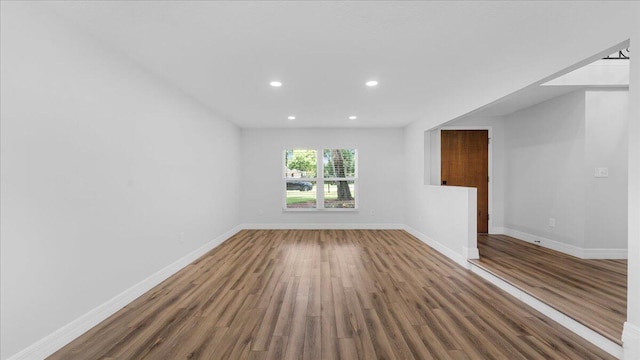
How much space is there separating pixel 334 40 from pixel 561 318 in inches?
119

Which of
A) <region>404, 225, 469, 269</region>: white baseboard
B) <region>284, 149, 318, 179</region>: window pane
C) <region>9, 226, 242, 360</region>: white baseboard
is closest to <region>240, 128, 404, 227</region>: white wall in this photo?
<region>284, 149, 318, 179</region>: window pane

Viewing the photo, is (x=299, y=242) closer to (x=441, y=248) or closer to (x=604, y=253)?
(x=441, y=248)

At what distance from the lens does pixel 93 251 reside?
2.26 meters

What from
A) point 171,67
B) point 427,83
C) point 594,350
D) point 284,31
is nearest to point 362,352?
point 594,350

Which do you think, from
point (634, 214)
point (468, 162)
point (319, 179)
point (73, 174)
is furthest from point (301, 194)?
point (634, 214)

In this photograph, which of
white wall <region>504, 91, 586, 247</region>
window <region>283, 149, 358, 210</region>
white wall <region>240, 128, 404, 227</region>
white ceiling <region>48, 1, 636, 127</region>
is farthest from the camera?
window <region>283, 149, 358, 210</region>

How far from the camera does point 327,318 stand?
2316 mm

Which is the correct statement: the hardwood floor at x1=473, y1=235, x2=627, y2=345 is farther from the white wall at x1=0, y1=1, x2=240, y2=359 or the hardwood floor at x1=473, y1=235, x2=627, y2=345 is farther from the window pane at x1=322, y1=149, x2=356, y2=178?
the white wall at x1=0, y1=1, x2=240, y2=359

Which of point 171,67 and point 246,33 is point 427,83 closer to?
point 246,33

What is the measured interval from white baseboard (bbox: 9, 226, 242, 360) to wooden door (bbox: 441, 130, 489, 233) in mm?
5074

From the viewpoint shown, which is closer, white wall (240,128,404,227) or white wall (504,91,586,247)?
white wall (504,91,586,247)

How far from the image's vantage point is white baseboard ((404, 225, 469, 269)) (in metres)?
3.72

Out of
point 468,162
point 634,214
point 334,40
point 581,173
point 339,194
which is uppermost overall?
point 334,40

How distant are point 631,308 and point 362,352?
1770 millimetres
